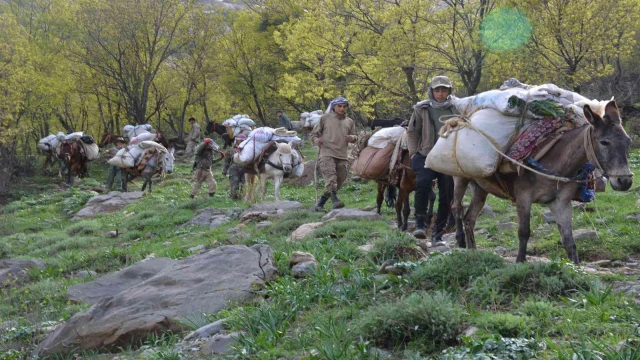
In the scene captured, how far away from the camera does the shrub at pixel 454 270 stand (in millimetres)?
5730

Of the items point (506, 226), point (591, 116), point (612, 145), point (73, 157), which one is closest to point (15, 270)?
point (506, 226)

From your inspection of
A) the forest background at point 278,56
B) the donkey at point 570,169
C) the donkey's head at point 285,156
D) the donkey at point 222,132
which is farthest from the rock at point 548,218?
the donkey at point 222,132

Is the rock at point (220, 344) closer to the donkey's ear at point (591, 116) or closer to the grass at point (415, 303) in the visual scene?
the grass at point (415, 303)

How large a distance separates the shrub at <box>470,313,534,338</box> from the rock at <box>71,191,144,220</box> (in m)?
16.3

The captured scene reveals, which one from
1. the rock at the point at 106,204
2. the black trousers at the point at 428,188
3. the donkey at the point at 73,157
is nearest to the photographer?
the black trousers at the point at 428,188

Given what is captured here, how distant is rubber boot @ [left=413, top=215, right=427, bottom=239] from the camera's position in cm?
835

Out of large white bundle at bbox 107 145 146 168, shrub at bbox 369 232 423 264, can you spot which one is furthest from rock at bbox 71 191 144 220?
shrub at bbox 369 232 423 264

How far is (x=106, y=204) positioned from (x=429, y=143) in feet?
45.2

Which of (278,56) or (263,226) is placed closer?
(263,226)

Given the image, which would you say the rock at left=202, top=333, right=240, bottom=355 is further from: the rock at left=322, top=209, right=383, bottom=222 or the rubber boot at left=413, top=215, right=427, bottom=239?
the rock at left=322, top=209, right=383, bottom=222

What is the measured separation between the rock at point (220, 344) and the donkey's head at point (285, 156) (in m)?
10.0

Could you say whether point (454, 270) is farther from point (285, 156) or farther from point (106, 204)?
point (106, 204)

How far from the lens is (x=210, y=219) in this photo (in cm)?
1436

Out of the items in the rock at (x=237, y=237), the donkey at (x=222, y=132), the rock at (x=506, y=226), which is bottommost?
the rock at (x=237, y=237)
